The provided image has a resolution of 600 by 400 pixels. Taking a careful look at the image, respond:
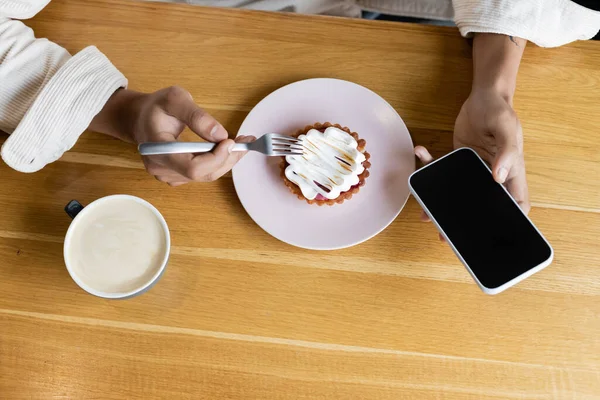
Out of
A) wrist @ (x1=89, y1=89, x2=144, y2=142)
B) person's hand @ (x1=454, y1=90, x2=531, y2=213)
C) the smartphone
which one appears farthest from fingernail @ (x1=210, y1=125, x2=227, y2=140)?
person's hand @ (x1=454, y1=90, x2=531, y2=213)

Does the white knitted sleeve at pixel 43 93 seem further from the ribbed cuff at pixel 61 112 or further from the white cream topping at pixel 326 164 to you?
the white cream topping at pixel 326 164

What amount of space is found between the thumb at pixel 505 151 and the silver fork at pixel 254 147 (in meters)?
0.36

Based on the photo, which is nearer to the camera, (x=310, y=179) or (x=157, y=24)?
(x=310, y=179)

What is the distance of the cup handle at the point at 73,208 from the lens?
0.87 metres

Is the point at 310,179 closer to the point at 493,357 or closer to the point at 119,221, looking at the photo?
the point at 119,221

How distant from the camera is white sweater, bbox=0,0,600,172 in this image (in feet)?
2.94

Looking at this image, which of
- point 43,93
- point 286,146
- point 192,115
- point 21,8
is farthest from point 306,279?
point 21,8

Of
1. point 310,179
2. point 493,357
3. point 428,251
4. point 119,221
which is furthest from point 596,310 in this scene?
point 119,221

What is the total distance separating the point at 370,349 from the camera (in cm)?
87

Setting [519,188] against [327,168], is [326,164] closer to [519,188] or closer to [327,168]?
[327,168]

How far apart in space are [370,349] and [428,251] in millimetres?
221

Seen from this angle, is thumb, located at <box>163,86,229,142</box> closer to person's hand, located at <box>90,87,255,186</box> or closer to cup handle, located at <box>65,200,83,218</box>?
person's hand, located at <box>90,87,255,186</box>

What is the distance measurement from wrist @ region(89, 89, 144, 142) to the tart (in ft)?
1.09

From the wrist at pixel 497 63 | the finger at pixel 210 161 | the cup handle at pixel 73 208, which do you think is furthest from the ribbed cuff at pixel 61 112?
the wrist at pixel 497 63
